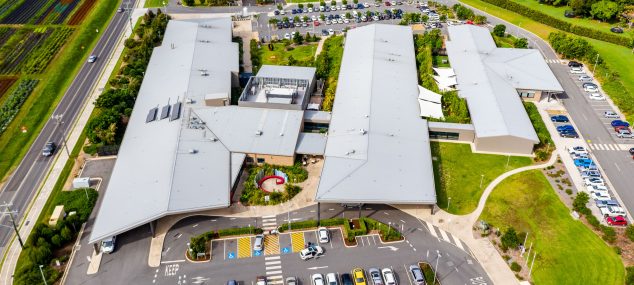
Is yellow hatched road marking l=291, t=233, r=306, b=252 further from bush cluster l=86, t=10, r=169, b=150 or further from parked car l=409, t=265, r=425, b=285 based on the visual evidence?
bush cluster l=86, t=10, r=169, b=150

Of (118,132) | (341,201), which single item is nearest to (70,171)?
(118,132)

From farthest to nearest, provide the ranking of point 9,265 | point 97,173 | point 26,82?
point 26,82 < point 97,173 < point 9,265

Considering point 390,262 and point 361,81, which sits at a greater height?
point 361,81

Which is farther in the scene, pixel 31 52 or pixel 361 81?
pixel 31 52

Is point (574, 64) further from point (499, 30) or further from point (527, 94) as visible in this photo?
point (527, 94)

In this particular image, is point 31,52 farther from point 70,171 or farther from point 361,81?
point 361,81

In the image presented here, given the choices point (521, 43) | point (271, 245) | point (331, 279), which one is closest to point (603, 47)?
point (521, 43)

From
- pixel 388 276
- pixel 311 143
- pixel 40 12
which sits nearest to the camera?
pixel 388 276

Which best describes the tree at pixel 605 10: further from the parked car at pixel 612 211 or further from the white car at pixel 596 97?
the parked car at pixel 612 211

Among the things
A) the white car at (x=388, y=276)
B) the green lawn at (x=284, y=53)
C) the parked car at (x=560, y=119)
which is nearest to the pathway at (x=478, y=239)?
the white car at (x=388, y=276)
